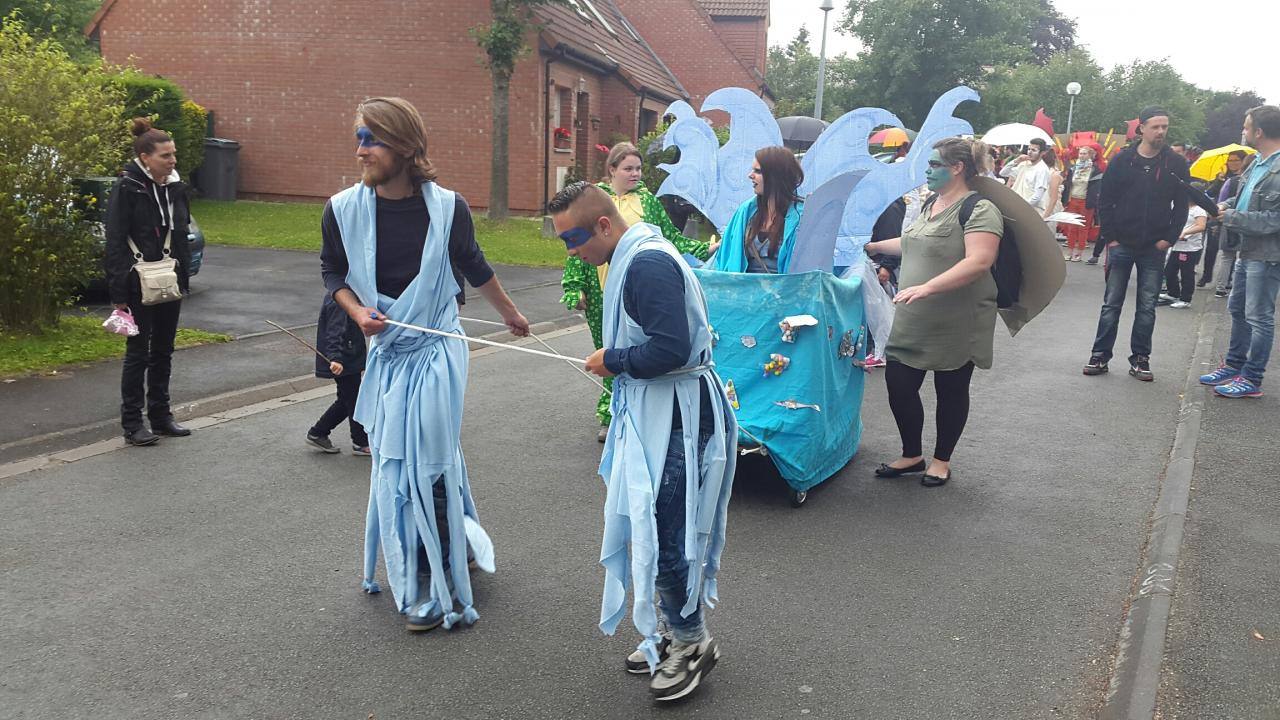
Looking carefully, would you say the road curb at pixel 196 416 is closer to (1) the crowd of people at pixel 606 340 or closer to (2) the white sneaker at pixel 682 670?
(1) the crowd of people at pixel 606 340

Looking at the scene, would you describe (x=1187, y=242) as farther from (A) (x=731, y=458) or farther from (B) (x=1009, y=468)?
(A) (x=731, y=458)

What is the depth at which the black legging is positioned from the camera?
223 inches

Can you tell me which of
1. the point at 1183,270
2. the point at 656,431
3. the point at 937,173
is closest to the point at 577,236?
the point at 656,431

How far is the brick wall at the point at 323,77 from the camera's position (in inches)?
896

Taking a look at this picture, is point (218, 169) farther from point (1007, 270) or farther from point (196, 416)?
point (1007, 270)

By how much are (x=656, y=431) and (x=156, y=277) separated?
13.8 ft

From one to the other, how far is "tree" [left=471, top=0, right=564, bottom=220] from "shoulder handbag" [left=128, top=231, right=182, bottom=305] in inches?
539

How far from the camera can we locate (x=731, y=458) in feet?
11.2

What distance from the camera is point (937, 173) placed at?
5.42 metres

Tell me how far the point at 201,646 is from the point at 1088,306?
40.8 feet

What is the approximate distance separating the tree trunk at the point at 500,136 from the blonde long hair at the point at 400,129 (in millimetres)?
16130

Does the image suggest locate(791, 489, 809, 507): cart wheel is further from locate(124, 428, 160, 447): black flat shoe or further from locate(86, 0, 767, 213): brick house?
locate(86, 0, 767, 213): brick house

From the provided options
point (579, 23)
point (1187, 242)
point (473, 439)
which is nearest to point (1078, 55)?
point (579, 23)

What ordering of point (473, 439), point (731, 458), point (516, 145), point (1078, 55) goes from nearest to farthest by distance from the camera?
1. point (731, 458)
2. point (473, 439)
3. point (516, 145)
4. point (1078, 55)
